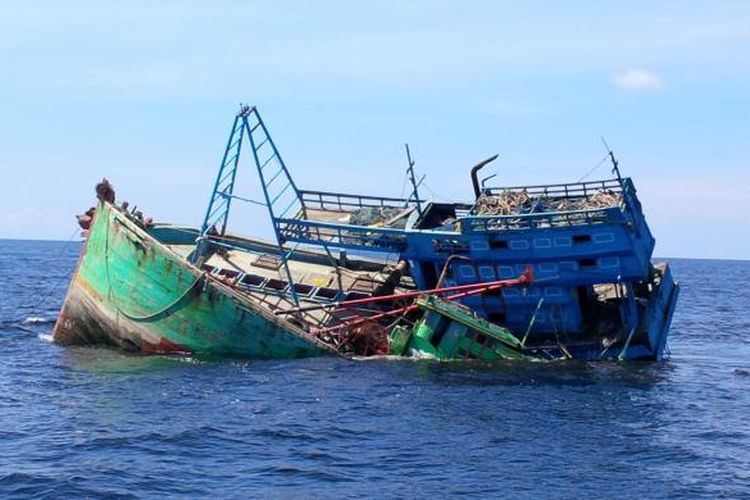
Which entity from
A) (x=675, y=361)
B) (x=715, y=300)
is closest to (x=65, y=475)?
(x=675, y=361)

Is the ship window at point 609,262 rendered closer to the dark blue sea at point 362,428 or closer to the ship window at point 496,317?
the dark blue sea at point 362,428

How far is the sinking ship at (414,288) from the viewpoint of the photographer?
100ft

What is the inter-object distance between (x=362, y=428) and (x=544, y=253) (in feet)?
33.4

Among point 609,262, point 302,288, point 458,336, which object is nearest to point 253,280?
point 302,288

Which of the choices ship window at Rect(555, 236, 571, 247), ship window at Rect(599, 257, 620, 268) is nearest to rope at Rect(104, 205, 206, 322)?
ship window at Rect(555, 236, 571, 247)

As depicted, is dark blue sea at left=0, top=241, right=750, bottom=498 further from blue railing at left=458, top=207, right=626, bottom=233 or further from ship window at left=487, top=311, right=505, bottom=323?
blue railing at left=458, top=207, right=626, bottom=233

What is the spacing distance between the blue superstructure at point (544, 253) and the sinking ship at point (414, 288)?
4 cm

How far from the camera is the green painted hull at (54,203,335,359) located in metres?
30.6

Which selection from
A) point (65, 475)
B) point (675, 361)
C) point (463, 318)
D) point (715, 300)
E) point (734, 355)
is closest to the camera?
point (65, 475)

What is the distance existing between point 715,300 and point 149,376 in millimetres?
63217

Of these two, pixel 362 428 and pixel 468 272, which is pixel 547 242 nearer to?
pixel 468 272

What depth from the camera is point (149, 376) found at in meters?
28.2

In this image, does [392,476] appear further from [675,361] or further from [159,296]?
[675,361]

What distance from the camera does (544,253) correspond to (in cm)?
3069
